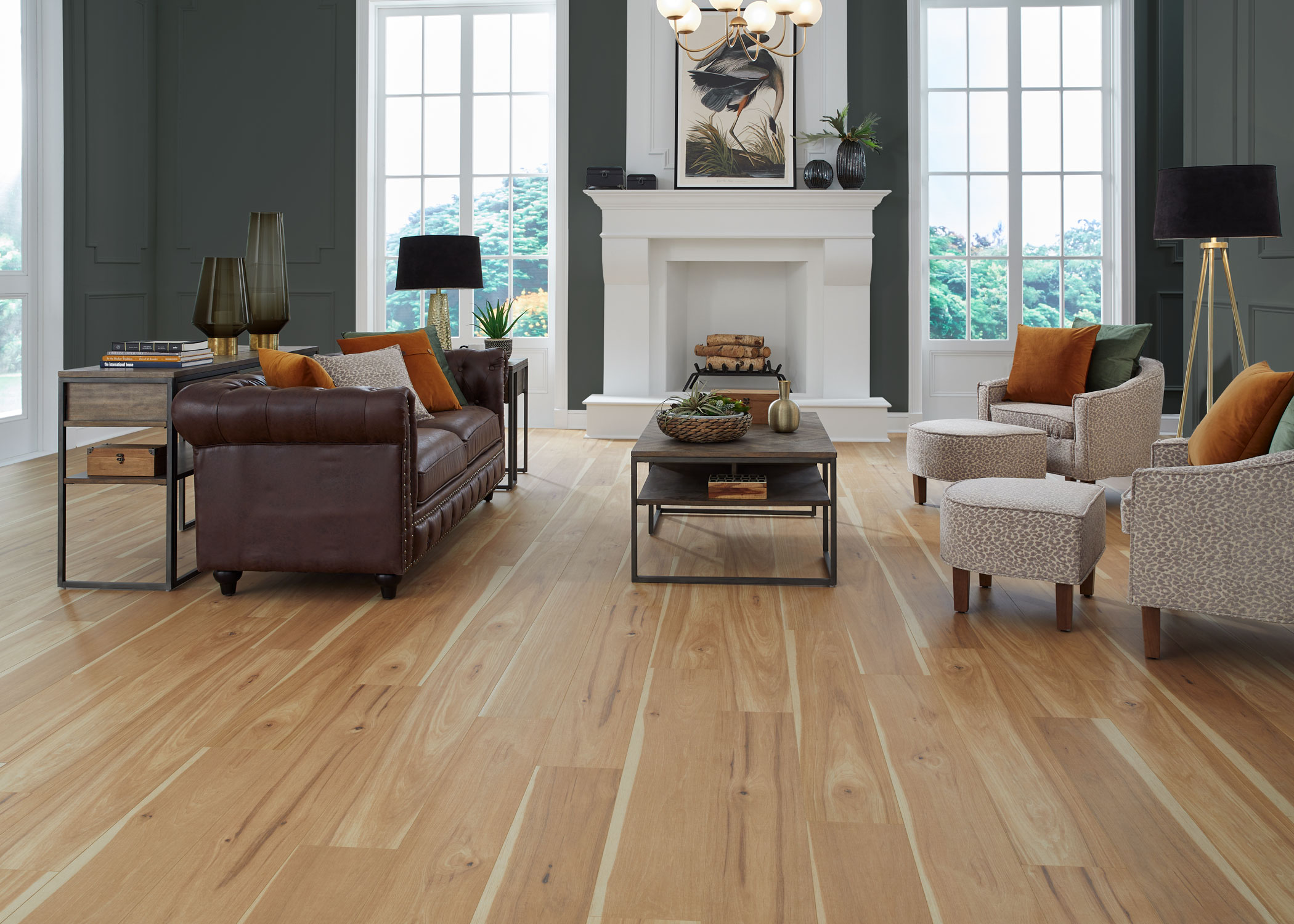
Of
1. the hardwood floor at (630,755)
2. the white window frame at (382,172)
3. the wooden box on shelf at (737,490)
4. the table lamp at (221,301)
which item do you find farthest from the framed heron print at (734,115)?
the hardwood floor at (630,755)

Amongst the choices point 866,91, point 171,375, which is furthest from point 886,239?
point 171,375

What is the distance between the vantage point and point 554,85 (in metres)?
7.25

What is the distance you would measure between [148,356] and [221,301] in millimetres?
539

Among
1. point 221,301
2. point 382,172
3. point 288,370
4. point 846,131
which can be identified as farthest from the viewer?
point 382,172

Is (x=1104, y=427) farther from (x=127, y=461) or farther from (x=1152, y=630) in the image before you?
(x=127, y=461)

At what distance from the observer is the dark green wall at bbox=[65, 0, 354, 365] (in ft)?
23.8

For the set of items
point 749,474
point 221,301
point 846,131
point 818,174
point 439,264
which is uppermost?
point 846,131

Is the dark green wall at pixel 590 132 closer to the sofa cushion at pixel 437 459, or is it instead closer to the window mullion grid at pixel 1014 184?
the window mullion grid at pixel 1014 184

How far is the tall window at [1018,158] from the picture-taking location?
7066 mm

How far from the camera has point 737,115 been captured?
6.98 m

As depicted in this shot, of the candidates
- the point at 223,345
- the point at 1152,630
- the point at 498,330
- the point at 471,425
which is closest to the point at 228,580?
the point at 223,345

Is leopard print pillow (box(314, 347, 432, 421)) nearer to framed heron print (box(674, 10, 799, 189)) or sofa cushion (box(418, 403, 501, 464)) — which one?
sofa cushion (box(418, 403, 501, 464))

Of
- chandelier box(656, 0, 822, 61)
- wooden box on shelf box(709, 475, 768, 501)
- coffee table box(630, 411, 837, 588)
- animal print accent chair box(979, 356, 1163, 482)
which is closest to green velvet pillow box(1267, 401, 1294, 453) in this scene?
coffee table box(630, 411, 837, 588)

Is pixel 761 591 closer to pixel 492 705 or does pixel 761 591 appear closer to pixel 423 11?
pixel 492 705
